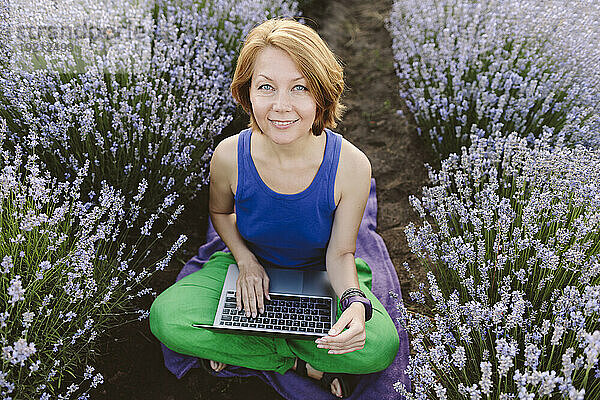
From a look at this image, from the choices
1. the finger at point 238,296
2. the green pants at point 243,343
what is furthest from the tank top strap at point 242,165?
the green pants at point 243,343

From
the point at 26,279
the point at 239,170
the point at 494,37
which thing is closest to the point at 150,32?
the point at 239,170

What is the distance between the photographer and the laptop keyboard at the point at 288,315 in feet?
6.14

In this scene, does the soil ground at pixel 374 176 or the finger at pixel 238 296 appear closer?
the finger at pixel 238 296

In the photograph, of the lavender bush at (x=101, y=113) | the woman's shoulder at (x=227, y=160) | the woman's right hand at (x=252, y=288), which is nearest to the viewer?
the woman's right hand at (x=252, y=288)

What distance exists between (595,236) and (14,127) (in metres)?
2.59

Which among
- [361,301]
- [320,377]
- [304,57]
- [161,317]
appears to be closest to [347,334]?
[361,301]

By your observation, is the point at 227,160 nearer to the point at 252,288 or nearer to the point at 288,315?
the point at 252,288

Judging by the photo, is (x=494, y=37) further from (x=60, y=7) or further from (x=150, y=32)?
(x=60, y=7)

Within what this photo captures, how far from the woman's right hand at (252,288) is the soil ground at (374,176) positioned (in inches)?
18.9

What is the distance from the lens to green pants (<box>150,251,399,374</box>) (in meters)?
1.96

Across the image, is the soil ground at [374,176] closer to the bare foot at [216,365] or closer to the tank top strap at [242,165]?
the bare foot at [216,365]

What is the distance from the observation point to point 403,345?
2.30 meters

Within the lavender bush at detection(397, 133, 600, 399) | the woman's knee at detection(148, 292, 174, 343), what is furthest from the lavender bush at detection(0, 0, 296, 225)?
the lavender bush at detection(397, 133, 600, 399)

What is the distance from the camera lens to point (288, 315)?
1.94 meters
